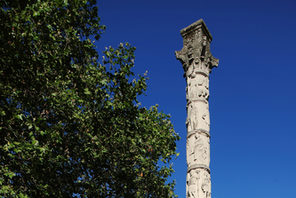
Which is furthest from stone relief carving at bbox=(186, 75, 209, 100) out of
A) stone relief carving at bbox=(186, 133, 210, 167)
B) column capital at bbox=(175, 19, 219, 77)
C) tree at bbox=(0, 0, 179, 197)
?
tree at bbox=(0, 0, 179, 197)

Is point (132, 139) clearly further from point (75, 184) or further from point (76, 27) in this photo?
point (76, 27)

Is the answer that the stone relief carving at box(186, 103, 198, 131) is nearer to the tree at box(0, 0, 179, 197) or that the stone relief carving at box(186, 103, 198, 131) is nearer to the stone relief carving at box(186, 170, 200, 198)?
the stone relief carving at box(186, 170, 200, 198)

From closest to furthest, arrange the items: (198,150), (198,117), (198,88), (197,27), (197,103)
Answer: (198,150) → (198,117) → (197,103) → (198,88) → (197,27)

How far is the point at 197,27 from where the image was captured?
9.77 m

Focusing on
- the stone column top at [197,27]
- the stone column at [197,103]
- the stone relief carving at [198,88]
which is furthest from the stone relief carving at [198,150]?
the stone column top at [197,27]

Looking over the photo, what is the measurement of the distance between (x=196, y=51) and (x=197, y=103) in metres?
1.76

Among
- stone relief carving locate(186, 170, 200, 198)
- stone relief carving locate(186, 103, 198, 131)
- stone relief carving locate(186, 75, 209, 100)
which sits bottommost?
stone relief carving locate(186, 170, 200, 198)

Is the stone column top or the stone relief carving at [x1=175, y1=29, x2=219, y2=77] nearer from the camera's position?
the stone relief carving at [x1=175, y1=29, x2=219, y2=77]

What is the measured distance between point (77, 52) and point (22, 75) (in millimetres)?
3041

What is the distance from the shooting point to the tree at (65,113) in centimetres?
903

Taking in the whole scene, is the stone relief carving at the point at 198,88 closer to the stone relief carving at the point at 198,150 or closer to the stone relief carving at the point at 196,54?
the stone relief carving at the point at 196,54

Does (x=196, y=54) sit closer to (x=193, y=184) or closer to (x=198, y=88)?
(x=198, y=88)

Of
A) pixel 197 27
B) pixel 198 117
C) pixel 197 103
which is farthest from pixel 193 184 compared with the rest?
pixel 197 27

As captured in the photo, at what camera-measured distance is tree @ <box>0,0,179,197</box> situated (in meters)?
9.03
